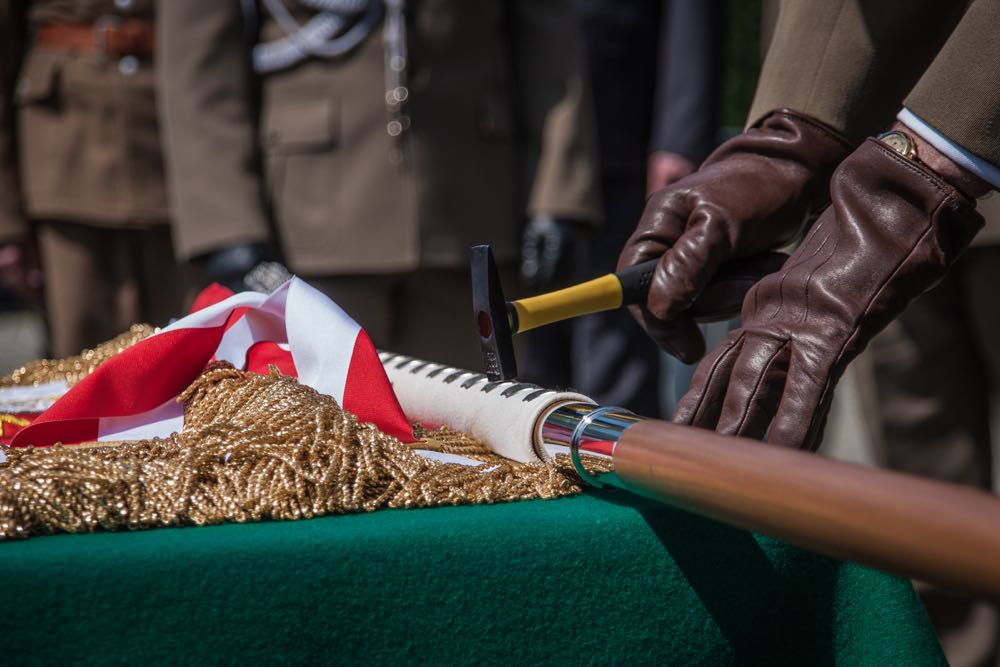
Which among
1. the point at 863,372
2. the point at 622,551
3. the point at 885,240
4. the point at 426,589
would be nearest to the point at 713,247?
the point at 885,240

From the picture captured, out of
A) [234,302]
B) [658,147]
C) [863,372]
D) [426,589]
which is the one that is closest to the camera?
[426,589]

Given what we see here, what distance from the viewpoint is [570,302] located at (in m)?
1.44

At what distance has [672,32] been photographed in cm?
367

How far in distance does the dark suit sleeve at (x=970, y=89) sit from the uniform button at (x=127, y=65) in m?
2.28

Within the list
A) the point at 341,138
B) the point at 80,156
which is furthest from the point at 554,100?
the point at 80,156

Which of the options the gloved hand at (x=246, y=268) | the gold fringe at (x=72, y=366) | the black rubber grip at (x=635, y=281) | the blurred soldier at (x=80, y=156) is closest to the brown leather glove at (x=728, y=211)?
the black rubber grip at (x=635, y=281)

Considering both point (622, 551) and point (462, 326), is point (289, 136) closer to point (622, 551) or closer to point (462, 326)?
point (462, 326)

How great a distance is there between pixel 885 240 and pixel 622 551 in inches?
16.2

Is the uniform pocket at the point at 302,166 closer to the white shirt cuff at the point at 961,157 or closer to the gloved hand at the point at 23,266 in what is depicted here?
the gloved hand at the point at 23,266

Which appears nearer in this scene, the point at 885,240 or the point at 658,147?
the point at 885,240

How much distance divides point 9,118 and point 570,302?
2176 millimetres

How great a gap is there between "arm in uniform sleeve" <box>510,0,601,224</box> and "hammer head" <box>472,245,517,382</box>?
4.70 feet

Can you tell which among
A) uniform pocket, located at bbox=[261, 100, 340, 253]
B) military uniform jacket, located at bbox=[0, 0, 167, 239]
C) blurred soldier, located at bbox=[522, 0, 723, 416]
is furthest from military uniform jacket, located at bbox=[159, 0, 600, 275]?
blurred soldier, located at bbox=[522, 0, 723, 416]

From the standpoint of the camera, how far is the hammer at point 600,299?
53.2 inches
